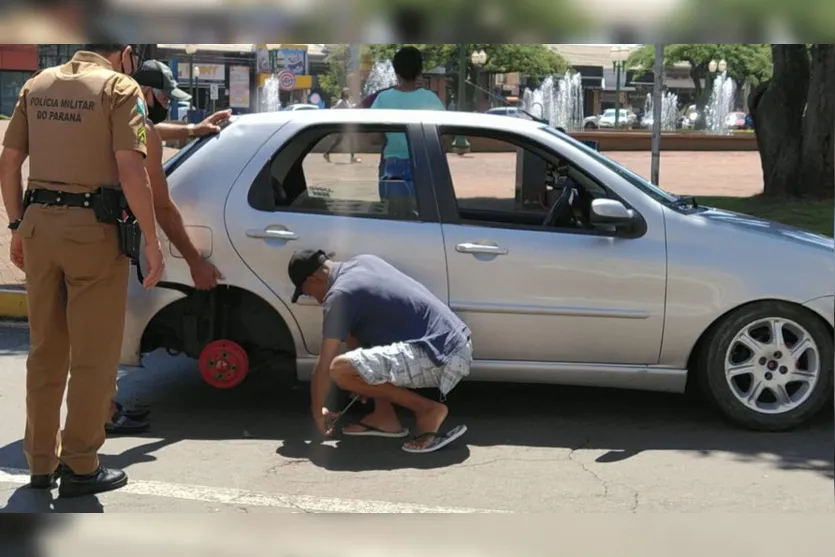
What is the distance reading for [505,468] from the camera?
4680mm

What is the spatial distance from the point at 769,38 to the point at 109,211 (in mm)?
2511

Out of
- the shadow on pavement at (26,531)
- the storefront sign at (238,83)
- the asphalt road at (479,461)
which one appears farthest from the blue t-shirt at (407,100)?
the storefront sign at (238,83)

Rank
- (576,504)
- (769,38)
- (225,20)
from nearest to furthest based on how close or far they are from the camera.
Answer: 1. (769,38)
2. (225,20)
3. (576,504)

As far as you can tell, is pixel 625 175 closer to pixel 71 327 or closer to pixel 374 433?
pixel 374 433

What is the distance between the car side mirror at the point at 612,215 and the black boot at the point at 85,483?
258 centimetres

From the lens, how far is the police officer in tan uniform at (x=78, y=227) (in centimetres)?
391

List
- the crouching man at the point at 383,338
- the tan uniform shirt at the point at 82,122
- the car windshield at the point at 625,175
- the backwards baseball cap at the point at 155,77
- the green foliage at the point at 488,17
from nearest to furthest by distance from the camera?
the green foliage at the point at 488,17, the tan uniform shirt at the point at 82,122, the crouching man at the point at 383,338, the backwards baseball cap at the point at 155,77, the car windshield at the point at 625,175

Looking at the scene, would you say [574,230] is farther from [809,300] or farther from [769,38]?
[769,38]

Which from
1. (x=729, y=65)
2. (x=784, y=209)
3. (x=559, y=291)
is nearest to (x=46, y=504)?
(x=559, y=291)

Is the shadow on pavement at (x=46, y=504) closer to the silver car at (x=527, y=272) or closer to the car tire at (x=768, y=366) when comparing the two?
the silver car at (x=527, y=272)

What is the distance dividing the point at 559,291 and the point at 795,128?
37.5 feet

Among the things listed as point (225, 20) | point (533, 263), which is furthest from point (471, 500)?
point (225, 20)

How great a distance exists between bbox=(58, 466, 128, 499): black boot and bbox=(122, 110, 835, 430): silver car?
97 centimetres

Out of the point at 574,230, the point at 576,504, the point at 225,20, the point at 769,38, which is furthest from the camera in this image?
the point at 574,230
